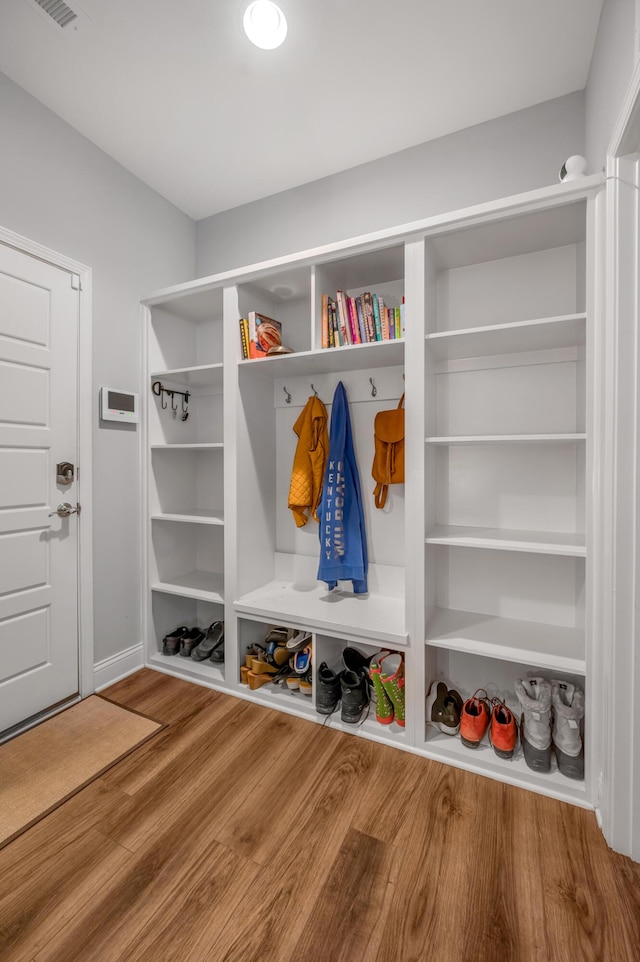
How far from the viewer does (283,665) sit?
2119mm

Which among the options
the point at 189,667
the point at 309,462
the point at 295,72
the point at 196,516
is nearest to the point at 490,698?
the point at 309,462

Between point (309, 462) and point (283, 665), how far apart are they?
1.04 m

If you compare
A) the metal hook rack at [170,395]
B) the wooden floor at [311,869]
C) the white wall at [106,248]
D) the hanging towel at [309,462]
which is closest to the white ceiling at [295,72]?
the white wall at [106,248]

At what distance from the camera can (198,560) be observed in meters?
2.74

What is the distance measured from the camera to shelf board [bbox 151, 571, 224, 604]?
7.38 ft

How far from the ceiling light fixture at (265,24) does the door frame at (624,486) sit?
1.21 metres

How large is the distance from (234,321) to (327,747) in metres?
2.00

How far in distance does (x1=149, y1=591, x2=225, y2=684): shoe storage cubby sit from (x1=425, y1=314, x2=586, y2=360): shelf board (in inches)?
76.3

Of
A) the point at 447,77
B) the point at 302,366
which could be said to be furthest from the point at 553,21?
the point at 302,366

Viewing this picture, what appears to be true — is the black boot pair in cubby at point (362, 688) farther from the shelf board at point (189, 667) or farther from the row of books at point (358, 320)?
the row of books at point (358, 320)

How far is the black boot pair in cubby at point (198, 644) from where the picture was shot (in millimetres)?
2314

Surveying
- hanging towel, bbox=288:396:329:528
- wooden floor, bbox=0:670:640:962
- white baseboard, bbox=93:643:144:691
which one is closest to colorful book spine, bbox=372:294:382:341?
hanging towel, bbox=288:396:329:528

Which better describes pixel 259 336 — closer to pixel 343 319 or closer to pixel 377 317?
pixel 343 319

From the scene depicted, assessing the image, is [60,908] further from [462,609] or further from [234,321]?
[234,321]
